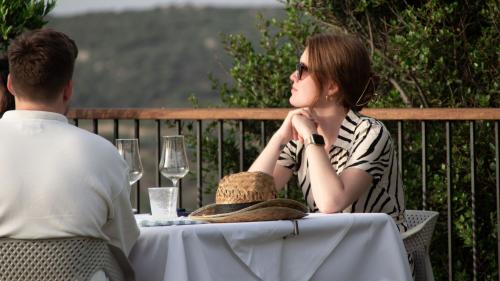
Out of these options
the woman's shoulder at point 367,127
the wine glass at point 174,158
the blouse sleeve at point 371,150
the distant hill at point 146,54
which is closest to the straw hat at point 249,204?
the wine glass at point 174,158

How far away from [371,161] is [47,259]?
138cm

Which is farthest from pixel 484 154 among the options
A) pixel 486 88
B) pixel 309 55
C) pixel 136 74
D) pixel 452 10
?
pixel 136 74

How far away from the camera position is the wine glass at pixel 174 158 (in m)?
3.35

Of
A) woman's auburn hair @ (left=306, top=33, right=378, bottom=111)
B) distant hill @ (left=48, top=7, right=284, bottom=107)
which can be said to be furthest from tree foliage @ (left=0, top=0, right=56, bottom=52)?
distant hill @ (left=48, top=7, right=284, bottom=107)

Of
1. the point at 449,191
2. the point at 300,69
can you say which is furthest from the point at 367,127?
the point at 449,191

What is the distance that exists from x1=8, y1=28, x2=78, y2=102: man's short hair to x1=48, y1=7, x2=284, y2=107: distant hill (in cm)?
2274

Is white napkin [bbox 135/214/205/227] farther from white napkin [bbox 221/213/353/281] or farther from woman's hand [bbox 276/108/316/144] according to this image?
woman's hand [bbox 276/108/316/144]

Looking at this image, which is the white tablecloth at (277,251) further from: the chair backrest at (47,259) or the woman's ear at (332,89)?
the woman's ear at (332,89)

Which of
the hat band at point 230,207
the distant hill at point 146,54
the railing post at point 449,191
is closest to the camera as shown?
the hat band at point 230,207

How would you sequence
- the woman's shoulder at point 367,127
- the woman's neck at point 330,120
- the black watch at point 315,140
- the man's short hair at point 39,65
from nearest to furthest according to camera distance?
the man's short hair at point 39,65, the black watch at point 315,140, the woman's shoulder at point 367,127, the woman's neck at point 330,120

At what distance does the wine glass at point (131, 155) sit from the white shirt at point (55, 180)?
0.58m

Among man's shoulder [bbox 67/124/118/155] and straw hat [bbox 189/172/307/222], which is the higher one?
man's shoulder [bbox 67/124/118/155]

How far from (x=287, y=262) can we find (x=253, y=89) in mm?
3693

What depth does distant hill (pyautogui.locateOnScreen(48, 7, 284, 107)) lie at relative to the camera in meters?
27.1
